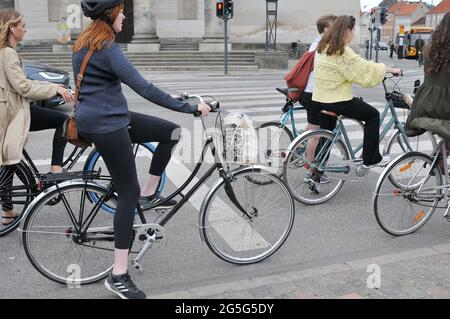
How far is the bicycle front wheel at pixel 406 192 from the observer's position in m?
4.69

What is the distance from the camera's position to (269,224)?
4.30 metres

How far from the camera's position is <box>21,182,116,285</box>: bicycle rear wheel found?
3.68m

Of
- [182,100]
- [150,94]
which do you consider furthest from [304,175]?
[150,94]

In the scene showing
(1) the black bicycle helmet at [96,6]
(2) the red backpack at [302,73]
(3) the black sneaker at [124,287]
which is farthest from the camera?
(2) the red backpack at [302,73]

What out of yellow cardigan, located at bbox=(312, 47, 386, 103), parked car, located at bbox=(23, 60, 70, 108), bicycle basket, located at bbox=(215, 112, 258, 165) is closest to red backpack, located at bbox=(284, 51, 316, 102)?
yellow cardigan, located at bbox=(312, 47, 386, 103)

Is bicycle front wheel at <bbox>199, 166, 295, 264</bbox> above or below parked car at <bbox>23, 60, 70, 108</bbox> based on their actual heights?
below

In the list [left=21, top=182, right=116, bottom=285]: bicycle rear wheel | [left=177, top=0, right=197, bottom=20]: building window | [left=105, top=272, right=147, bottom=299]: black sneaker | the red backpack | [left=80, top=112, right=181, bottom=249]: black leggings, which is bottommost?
[left=105, top=272, right=147, bottom=299]: black sneaker

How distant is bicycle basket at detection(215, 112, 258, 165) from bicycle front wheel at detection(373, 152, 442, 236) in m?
1.33

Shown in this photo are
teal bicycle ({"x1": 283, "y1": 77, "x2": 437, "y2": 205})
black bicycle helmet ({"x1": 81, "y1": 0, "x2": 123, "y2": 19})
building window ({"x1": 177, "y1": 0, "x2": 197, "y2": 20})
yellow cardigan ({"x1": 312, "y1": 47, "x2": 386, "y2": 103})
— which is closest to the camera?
black bicycle helmet ({"x1": 81, "y1": 0, "x2": 123, "y2": 19})

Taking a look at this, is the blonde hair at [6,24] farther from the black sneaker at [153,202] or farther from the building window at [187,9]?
the building window at [187,9]

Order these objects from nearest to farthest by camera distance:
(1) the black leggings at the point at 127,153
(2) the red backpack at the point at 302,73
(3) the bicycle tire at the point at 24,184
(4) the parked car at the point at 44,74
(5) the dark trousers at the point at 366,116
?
1. (1) the black leggings at the point at 127,153
2. (3) the bicycle tire at the point at 24,184
3. (5) the dark trousers at the point at 366,116
4. (2) the red backpack at the point at 302,73
5. (4) the parked car at the point at 44,74

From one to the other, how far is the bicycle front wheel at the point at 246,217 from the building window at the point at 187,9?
3220cm

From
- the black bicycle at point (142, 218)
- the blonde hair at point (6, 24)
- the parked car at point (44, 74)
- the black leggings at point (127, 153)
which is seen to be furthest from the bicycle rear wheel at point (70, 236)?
the parked car at point (44, 74)

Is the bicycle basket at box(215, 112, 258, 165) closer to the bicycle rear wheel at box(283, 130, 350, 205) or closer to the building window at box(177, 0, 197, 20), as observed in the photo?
the bicycle rear wheel at box(283, 130, 350, 205)
